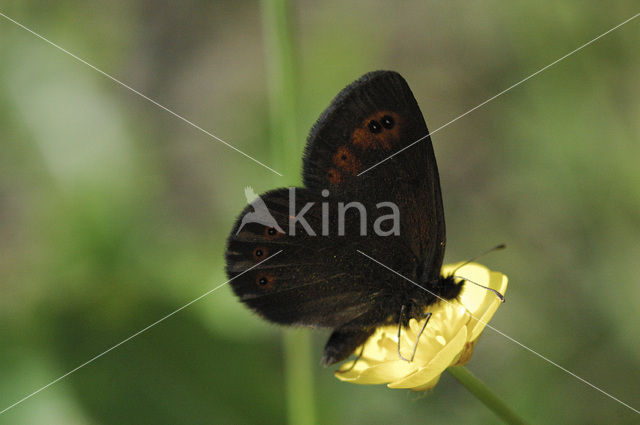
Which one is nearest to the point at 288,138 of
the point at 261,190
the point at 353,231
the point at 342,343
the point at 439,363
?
the point at 261,190

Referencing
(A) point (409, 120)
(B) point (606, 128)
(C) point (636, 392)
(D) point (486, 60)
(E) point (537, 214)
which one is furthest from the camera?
(D) point (486, 60)

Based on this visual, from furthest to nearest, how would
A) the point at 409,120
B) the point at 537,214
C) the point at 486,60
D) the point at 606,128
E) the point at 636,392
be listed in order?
the point at 486,60 → the point at 537,214 → the point at 606,128 → the point at 636,392 → the point at 409,120

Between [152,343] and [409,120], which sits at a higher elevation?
[409,120]

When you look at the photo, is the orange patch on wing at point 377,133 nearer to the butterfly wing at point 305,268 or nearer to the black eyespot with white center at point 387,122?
the black eyespot with white center at point 387,122

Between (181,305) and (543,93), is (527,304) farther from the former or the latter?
(181,305)

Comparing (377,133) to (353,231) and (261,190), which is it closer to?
(353,231)

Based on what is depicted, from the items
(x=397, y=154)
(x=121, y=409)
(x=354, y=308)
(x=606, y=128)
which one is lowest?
(x=121, y=409)

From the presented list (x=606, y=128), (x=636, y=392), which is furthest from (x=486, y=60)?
(x=636, y=392)

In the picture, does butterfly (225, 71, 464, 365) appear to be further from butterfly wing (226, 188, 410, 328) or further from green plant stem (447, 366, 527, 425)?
green plant stem (447, 366, 527, 425)
